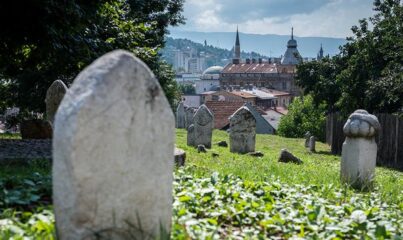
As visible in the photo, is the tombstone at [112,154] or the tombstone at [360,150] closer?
the tombstone at [112,154]

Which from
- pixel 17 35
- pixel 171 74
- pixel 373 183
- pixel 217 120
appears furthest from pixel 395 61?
pixel 217 120

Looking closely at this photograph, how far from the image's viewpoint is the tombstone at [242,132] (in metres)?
18.9

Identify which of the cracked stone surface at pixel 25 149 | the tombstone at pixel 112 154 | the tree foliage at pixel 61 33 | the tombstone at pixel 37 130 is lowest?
the cracked stone surface at pixel 25 149

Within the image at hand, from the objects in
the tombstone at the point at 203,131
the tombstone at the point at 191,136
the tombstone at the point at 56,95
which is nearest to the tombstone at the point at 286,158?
the tombstone at the point at 203,131

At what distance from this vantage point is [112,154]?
3.52m

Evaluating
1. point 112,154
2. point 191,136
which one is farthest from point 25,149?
point 191,136

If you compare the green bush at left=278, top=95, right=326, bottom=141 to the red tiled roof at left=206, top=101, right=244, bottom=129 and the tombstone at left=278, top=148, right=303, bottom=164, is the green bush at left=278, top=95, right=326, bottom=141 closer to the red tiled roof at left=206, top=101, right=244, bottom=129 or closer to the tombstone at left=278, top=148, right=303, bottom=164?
the red tiled roof at left=206, top=101, right=244, bottom=129

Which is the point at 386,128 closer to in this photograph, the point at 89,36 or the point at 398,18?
the point at 398,18

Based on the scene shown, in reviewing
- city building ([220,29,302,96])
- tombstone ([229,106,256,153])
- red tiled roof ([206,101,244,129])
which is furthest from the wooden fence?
city building ([220,29,302,96])

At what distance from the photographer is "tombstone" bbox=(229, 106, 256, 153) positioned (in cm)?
1886

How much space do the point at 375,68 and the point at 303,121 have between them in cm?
2072

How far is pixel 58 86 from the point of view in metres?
12.2

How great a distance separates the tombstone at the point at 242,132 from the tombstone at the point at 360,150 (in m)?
9.46

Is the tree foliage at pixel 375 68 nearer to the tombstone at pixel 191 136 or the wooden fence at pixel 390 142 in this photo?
the wooden fence at pixel 390 142
